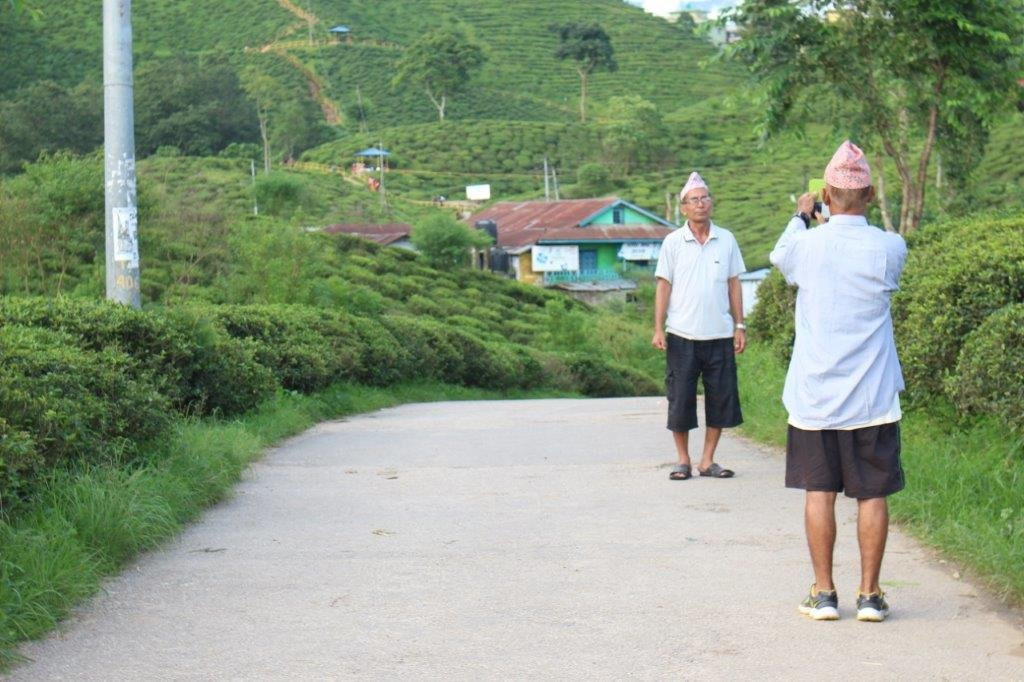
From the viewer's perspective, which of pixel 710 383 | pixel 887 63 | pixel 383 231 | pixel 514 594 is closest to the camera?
pixel 514 594

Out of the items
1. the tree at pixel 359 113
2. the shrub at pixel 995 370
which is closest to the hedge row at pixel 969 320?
the shrub at pixel 995 370

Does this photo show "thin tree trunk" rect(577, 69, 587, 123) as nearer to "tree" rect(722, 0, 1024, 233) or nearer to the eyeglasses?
"tree" rect(722, 0, 1024, 233)

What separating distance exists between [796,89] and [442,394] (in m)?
10.6

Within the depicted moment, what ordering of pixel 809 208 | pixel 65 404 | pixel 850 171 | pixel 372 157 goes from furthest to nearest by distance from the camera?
pixel 372 157 < pixel 65 404 < pixel 809 208 < pixel 850 171

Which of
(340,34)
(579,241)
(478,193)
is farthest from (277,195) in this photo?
(340,34)

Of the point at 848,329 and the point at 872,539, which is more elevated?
the point at 848,329

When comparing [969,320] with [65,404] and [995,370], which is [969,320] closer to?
[995,370]

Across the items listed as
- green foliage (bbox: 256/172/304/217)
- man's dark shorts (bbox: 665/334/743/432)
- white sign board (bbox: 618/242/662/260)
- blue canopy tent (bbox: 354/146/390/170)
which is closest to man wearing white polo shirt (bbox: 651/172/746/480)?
man's dark shorts (bbox: 665/334/743/432)

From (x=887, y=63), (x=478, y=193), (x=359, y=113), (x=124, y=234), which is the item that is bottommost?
(x=124, y=234)

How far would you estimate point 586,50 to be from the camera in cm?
11462

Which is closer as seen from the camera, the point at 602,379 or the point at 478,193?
the point at 602,379

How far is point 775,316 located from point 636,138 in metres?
76.0

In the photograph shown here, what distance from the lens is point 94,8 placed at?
112m

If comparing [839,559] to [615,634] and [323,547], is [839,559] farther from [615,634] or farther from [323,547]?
[323,547]
